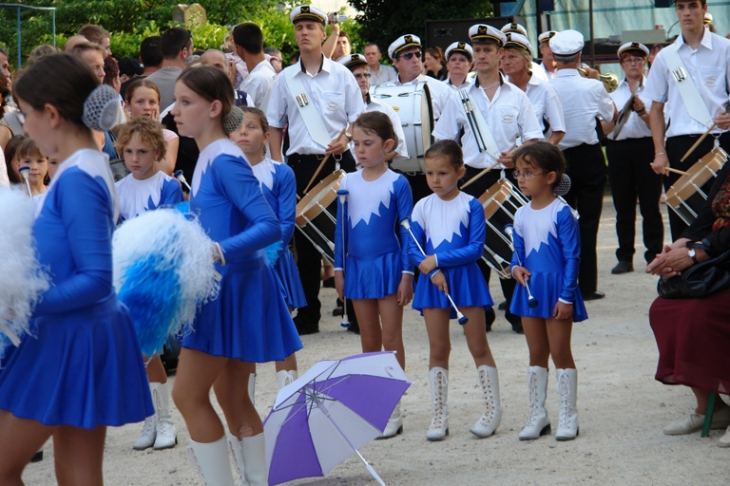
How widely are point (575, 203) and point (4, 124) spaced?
4.99m

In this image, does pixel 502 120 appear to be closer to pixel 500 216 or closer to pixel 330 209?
pixel 500 216

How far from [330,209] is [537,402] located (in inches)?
89.3

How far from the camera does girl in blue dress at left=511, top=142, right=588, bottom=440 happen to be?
4.85 meters

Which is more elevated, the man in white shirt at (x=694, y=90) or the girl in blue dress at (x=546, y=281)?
the man in white shirt at (x=694, y=90)

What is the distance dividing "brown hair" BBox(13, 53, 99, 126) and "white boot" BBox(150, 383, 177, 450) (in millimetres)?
2424

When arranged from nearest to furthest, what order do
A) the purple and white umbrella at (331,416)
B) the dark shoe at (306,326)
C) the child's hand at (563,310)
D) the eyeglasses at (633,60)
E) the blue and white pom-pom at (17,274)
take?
the blue and white pom-pom at (17,274)
the purple and white umbrella at (331,416)
the child's hand at (563,310)
the dark shoe at (306,326)
the eyeglasses at (633,60)

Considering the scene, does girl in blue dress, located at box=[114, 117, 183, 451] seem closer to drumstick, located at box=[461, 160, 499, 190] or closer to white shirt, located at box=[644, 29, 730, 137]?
drumstick, located at box=[461, 160, 499, 190]

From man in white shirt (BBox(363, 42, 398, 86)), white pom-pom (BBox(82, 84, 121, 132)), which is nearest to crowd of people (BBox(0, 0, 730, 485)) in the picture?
white pom-pom (BBox(82, 84, 121, 132))

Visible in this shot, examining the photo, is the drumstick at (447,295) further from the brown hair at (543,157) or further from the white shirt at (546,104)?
the white shirt at (546,104)

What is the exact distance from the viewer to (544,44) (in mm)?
11188

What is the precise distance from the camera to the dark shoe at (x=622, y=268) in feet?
31.7

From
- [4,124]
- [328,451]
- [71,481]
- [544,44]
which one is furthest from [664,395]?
[544,44]

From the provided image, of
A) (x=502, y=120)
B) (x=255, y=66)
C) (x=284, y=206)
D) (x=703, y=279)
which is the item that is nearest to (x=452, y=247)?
(x=284, y=206)

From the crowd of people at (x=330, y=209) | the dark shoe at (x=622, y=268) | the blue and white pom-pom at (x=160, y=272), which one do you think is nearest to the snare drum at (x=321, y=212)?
the crowd of people at (x=330, y=209)
